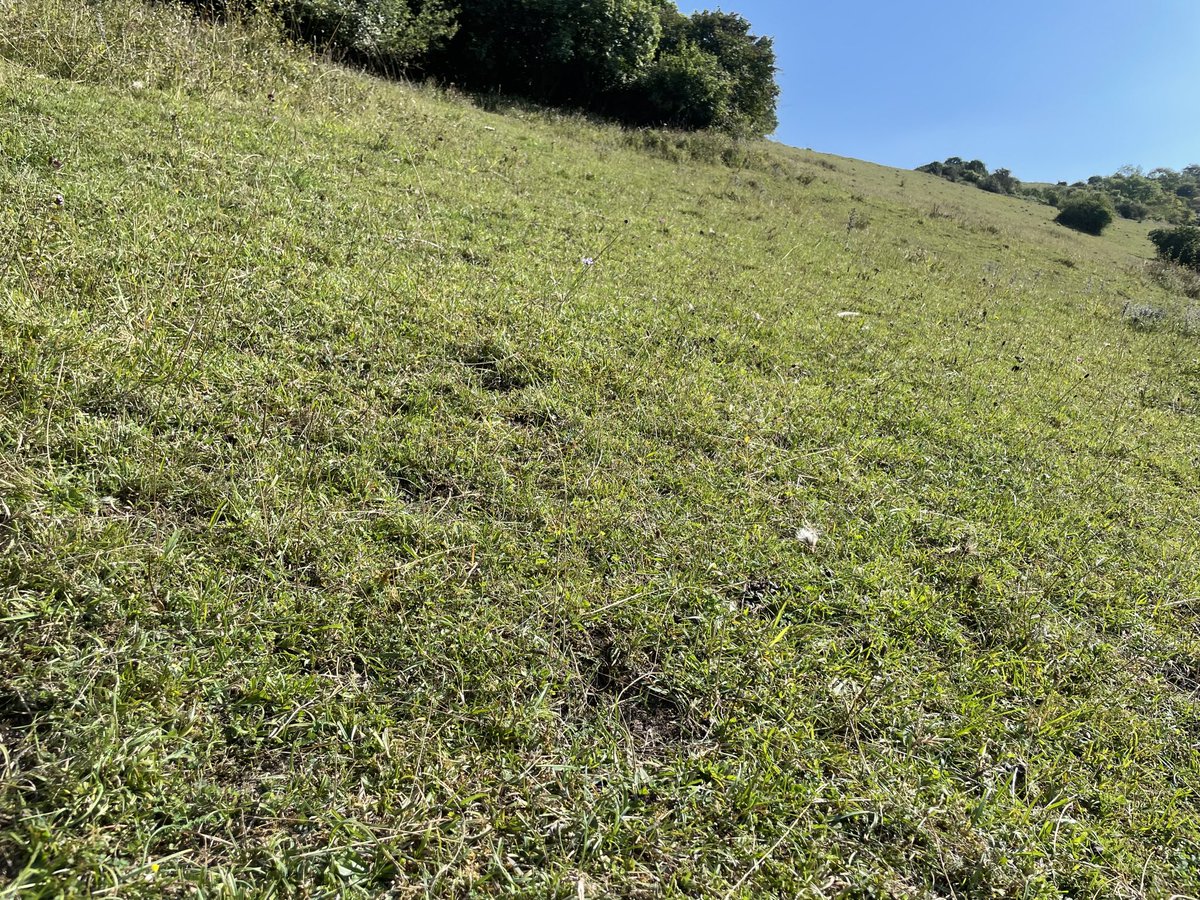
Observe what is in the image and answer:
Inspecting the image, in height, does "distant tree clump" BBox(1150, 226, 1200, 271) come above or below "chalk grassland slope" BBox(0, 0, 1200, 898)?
above

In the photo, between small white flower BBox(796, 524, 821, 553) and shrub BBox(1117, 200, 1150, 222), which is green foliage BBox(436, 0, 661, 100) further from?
shrub BBox(1117, 200, 1150, 222)

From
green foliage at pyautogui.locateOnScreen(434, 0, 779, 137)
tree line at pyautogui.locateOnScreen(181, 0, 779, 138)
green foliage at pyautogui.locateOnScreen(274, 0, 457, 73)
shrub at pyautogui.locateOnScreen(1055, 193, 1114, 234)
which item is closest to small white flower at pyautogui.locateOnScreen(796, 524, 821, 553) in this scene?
green foliage at pyautogui.locateOnScreen(274, 0, 457, 73)

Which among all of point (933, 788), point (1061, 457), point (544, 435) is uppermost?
point (1061, 457)

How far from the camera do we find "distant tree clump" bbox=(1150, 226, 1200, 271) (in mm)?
21250

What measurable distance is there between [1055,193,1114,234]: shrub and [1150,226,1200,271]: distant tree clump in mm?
4142

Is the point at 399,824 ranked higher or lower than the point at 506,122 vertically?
Answer: lower

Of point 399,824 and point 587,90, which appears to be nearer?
point 399,824

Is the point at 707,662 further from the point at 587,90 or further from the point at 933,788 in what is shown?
the point at 587,90

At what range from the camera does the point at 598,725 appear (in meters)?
2.00

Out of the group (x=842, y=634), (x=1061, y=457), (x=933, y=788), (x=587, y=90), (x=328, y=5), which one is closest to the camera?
(x=933, y=788)

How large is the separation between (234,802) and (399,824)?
1.37ft

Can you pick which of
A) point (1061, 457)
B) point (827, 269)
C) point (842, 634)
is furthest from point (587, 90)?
point (842, 634)

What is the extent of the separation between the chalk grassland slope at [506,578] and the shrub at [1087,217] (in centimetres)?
3310

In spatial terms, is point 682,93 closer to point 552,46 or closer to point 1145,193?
point 552,46
